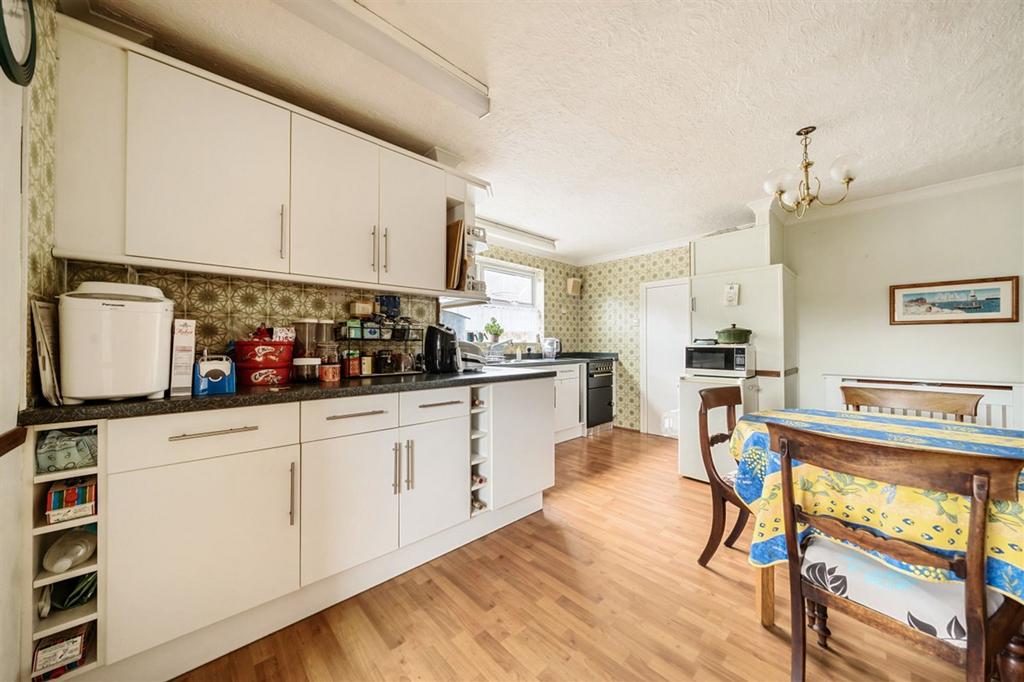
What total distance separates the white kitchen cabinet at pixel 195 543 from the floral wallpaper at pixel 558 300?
12.2 feet

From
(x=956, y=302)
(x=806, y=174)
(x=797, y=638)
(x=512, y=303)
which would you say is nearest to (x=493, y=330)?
(x=512, y=303)

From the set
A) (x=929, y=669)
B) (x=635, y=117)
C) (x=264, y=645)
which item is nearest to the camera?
(x=929, y=669)

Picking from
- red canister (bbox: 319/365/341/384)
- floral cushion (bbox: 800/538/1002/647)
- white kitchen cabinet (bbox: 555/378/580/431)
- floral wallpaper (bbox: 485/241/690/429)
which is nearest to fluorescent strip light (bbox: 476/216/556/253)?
floral wallpaper (bbox: 485/241/690/429)

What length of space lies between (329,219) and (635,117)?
6.00ft

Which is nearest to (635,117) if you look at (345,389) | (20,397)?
(345,389)

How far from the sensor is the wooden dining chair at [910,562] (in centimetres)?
80

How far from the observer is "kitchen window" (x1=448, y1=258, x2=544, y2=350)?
4.38 metres

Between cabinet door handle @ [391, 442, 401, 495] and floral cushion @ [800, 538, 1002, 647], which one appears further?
cabinet door handle @ [391, 442, 401, 495]

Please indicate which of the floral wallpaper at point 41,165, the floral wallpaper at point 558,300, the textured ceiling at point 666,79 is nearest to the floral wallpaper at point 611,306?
the floral wallpaper at point 558,300

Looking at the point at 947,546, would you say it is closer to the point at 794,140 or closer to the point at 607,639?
the point at 607,639

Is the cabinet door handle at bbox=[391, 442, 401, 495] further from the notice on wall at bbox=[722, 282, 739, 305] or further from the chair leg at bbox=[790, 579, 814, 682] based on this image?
the notice on wall at bbox=[722, 282, 739, 305]

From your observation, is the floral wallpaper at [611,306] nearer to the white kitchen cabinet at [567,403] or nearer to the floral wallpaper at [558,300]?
the floral wallpaper at [558,300]

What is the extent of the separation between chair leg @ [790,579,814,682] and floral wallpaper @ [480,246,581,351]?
3985mm

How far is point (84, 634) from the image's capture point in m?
1.08
